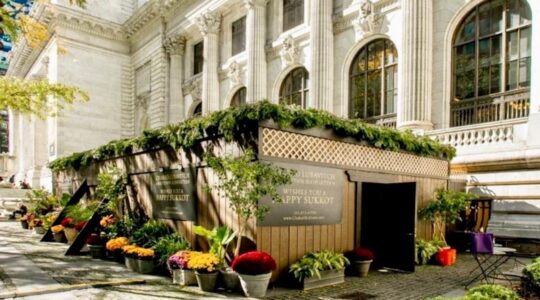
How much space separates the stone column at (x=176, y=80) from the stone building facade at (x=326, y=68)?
8 centimetres

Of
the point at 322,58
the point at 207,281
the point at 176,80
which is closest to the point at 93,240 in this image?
the point at 207,281

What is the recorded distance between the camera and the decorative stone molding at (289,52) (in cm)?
2389

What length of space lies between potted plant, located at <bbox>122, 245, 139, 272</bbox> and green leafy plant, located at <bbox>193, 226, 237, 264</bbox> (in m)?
2.09

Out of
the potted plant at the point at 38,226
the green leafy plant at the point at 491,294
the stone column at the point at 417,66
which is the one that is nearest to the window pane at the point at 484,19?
the stone column at the point at 417,66

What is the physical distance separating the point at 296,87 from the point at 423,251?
49.8ft

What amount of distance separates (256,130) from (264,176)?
0.94 meters

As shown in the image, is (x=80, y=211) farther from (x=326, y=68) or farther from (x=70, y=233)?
(x=326, y=68)

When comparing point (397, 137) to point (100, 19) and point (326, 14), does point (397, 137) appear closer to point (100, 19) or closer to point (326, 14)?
point (326, 14)

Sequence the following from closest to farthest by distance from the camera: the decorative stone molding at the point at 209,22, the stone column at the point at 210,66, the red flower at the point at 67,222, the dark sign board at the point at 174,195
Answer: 1. the dark sign board at the point at 174,195
2. the red flower at the point at 67,222
3. the decorative stone molding at the point at 209,22
4. the stone column at the point at 210,66

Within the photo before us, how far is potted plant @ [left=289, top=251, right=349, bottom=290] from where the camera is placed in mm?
8142

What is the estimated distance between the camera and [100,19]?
36.1m

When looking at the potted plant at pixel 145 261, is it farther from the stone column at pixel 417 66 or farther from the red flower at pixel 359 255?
the stone column at pixel 417 66

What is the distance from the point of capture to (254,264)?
7.41 metres

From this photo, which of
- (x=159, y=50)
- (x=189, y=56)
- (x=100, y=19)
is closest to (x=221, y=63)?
(x=189, y=56)
